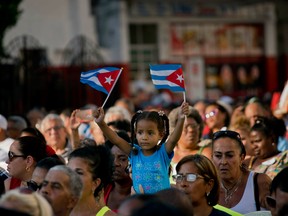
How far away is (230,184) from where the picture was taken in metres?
7.96

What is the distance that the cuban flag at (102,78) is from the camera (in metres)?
9.17

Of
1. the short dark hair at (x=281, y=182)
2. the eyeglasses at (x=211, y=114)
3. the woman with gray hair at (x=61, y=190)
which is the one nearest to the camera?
the short dark hair at (x=281, y=182)

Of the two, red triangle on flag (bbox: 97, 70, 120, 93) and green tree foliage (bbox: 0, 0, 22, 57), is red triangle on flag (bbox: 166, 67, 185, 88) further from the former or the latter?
green tree foliage (bbox: 0, 0, 22, 57)

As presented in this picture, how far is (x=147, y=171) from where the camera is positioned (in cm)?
802

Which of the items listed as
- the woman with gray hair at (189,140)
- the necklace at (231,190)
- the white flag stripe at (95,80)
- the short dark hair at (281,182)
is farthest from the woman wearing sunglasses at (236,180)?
the woman with gray hair at (189,140)

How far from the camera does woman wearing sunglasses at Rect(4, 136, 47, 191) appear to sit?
798 centimetres

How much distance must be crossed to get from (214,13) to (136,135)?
2409 cm

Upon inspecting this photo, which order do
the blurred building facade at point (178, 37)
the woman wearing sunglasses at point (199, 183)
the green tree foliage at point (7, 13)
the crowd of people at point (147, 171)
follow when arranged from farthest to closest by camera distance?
the blurred building facade at point (178, 37) → the green tree foliage at point (7, 13) → the woman wearing sunglasses at point (199, 183) → the crowd of people at point (147, 171)

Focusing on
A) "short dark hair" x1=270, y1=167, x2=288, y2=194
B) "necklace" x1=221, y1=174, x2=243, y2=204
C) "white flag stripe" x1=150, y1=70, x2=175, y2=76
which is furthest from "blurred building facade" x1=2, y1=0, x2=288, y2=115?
"short dark hair" x1=270, y1=167, x2=288, y2=194

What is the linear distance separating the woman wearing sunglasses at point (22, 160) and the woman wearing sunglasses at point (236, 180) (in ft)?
5.38

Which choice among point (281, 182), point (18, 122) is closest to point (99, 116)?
point (281, 182)

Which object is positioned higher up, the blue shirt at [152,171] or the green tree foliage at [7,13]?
the green tree foliage at [7,13]

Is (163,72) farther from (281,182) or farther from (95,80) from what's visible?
(281,182)

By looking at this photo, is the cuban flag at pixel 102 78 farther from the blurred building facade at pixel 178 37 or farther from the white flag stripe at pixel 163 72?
the blurred building facade at pixel 178 37
